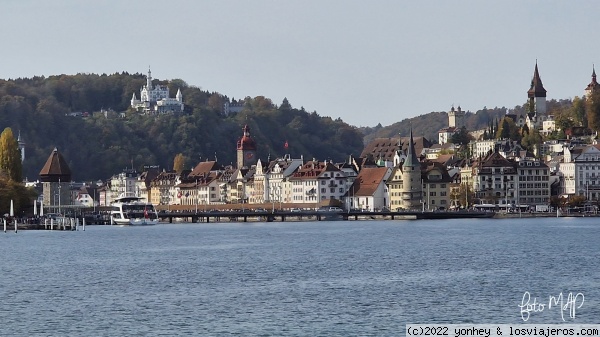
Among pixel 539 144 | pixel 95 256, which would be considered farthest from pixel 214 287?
pixel 539 144

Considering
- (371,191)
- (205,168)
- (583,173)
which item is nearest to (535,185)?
(583,173)

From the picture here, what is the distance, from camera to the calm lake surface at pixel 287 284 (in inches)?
1639

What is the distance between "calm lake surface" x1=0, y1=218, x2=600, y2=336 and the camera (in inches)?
1639

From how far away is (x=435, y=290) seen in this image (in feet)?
163

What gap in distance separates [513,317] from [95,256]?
34910 mm

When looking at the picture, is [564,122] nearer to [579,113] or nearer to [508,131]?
[579,113]

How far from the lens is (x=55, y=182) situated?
5827 inches

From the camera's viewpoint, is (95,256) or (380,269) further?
(95,256)

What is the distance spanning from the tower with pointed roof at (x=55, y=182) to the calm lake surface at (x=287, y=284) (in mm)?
61155

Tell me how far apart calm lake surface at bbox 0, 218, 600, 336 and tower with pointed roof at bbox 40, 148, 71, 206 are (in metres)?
61.2

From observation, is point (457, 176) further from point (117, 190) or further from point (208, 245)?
point (208, 245)

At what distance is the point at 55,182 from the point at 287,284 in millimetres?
98397

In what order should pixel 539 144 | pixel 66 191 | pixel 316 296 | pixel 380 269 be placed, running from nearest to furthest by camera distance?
1. pixel 316 296
2. pixel 380 269
3. pixel 66 191
4. pixel 539 144

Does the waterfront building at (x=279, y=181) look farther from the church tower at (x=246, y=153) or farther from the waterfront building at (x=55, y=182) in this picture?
the waterfront building at (x=55, y=182)
